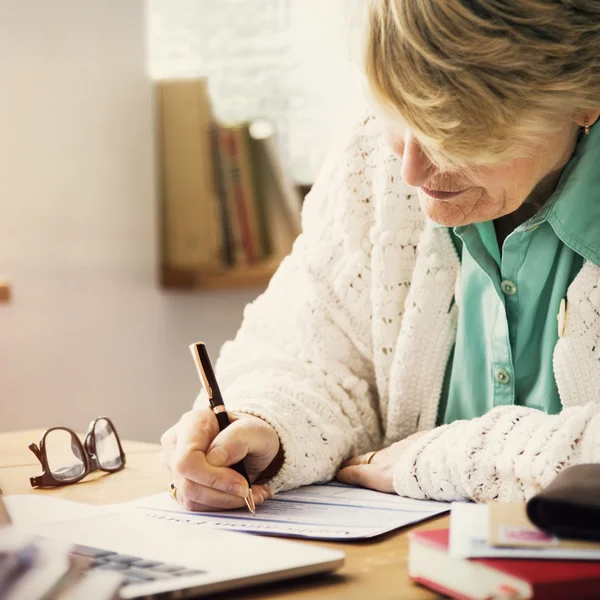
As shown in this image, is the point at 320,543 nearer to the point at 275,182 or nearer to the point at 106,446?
the point at 106,446

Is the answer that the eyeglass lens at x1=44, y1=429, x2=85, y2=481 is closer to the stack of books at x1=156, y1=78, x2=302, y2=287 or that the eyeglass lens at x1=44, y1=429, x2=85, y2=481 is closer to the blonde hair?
the blonde hair

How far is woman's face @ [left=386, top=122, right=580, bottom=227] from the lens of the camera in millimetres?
1076

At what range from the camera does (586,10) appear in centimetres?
98

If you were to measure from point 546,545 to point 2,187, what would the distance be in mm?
1868

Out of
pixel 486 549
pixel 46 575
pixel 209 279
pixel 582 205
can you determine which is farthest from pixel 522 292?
pixel 209 279

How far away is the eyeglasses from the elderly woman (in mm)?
170

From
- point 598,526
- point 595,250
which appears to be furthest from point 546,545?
point 595,250

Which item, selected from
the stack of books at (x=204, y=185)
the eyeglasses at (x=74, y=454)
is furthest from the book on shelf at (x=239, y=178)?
the eyeglasses at (x=74, y=454)

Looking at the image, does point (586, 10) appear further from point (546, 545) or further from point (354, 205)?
point (546, 545)

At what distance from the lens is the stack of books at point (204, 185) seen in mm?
2623

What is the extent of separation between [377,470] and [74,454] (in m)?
0.39

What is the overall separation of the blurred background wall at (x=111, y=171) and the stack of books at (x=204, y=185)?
6cm

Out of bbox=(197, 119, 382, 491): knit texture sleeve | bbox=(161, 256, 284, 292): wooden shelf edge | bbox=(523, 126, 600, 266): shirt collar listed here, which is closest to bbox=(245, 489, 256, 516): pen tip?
bbox=(197, 119, 382, 491): knit texture sleeve

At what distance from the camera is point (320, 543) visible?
2.71 ft
